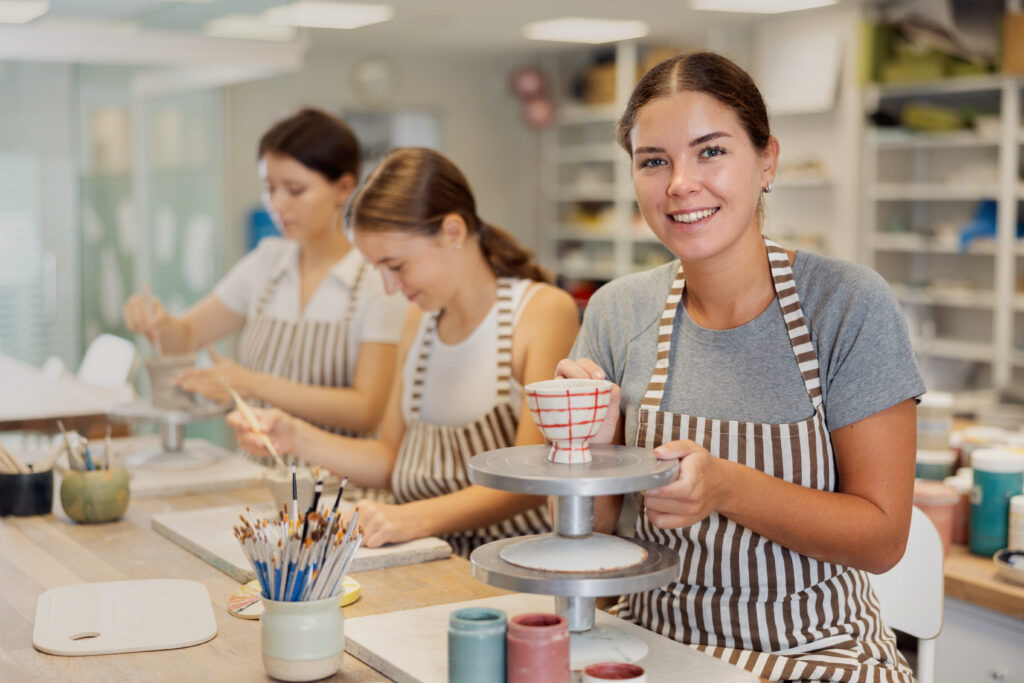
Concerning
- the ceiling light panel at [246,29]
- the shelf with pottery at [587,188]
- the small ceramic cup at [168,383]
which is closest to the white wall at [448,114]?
the shelf with pottery at [587,188]

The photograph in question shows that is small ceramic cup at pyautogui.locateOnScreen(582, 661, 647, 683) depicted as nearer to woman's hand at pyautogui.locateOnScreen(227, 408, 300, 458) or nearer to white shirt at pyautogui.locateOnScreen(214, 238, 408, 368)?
woman's hand at pyautogui.locateOnScreen(227, 408, 300, 458)

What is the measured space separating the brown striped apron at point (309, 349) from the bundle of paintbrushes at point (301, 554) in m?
1.33

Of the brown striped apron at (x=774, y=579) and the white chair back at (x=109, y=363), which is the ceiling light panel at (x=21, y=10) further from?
the brown striped apron at (x=774, y=579)

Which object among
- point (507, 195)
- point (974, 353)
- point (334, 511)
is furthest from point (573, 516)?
point (507, 195)

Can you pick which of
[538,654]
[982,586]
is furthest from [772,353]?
[982,586]

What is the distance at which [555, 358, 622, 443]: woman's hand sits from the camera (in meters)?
1.54

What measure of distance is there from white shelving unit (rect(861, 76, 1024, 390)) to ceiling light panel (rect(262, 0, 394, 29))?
9.68 feet

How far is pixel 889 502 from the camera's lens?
153 centimetres

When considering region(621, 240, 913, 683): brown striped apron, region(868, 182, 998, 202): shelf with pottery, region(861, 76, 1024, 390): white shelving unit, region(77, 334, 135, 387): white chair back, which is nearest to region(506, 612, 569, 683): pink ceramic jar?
region(621, 240, 913, 683): brown striped apron

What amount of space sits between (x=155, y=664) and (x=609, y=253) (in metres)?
7.56

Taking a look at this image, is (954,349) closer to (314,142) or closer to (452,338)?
(314,142)

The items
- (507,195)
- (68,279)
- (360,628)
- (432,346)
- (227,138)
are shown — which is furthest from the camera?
(507,195)

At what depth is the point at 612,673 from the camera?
121cm

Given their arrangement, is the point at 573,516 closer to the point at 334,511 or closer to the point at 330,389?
the point at 334,511
